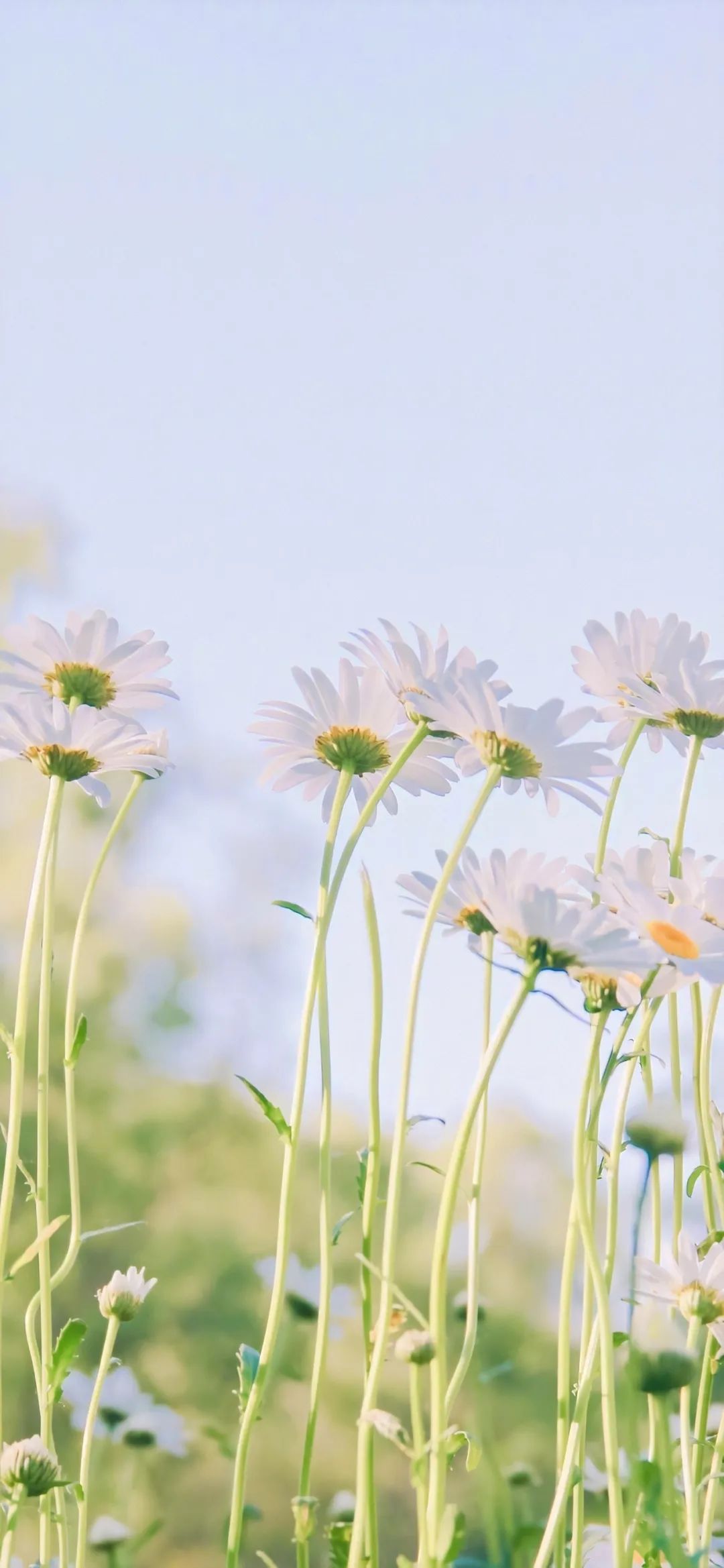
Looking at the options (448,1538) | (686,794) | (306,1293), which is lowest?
(448,1538)

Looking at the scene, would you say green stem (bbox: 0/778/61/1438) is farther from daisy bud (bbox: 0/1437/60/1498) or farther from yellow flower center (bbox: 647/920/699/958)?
yellow flower center (bbox: 647/920/699/958)

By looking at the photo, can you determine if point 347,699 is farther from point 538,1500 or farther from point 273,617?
point 273,617

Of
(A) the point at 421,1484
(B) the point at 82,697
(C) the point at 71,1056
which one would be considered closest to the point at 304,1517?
(A) the point at 421,1484

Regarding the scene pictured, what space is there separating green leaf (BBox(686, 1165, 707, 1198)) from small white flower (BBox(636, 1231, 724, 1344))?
2cm

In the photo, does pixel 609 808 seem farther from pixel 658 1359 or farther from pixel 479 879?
pixel 658 1359

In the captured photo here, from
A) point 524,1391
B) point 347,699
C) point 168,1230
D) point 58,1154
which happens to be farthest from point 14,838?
point 347,699

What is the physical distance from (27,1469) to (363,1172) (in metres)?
0.12

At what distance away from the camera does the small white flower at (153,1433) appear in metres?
0.51

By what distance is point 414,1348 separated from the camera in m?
0.35

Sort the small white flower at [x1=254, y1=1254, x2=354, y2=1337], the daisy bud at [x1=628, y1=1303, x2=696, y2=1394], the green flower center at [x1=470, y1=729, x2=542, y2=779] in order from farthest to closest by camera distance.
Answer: the small white flower at [x1=254, y1=1254, x2=354, y2=1337] < the green flower center at [x1=470, y1=729, x2=542, y2=779] < the daisy bud at [x1=628, y1=1303, x2=696, y2=1394]

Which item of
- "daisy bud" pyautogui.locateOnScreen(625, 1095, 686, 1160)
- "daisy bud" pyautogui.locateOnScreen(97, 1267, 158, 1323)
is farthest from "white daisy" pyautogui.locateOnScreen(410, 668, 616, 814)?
"daisy bud" pyautogui.locateOnScreen(97, 1267, 158, 1323)

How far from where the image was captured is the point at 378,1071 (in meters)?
0.41

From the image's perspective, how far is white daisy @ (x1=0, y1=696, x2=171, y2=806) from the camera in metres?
Result: 0.44

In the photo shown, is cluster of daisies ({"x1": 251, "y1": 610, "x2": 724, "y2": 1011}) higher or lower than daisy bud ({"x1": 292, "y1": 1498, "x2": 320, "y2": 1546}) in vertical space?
higher
